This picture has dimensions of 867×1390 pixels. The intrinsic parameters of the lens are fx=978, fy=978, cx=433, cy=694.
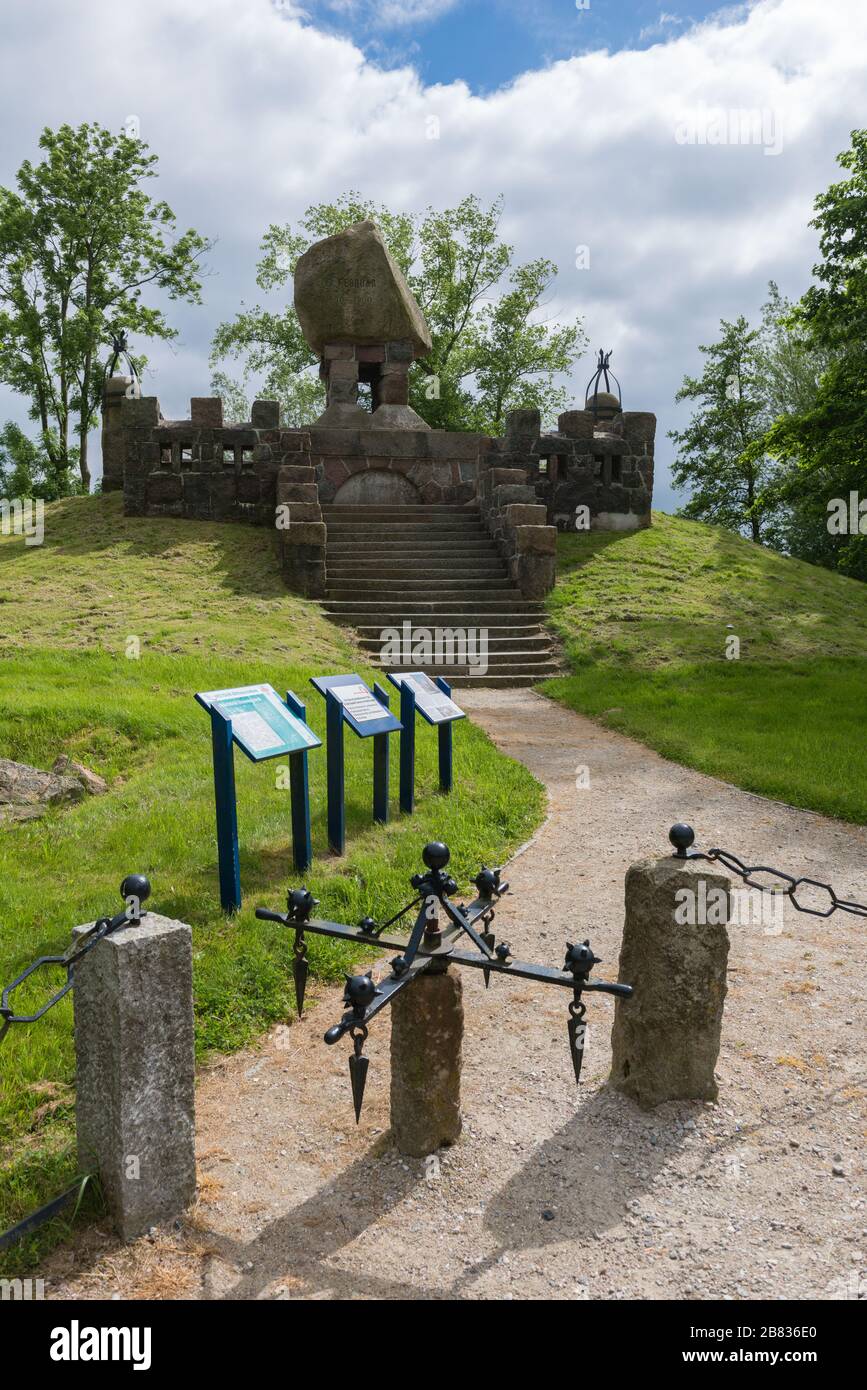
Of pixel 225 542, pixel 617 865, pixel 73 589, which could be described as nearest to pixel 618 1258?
pixel 617 865

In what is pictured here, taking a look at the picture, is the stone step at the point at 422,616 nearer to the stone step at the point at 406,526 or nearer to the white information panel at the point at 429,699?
the stone step at the point at 406,526

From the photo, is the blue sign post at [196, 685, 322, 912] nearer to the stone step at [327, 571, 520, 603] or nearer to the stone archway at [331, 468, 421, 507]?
the stone step at [327, 571, 520, 603]

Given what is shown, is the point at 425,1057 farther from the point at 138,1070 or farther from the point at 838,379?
the point at 838,379

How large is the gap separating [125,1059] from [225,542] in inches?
559

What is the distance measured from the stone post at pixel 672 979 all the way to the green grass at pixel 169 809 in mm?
1556

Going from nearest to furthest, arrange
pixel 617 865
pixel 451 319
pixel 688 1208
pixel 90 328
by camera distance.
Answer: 1. pixel 688 1208
2. pixel 617 865
3. pixel 90 328
4. pixel 451 319

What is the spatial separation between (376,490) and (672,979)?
15752 mm

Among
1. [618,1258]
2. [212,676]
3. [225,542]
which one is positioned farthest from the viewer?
[225,542]

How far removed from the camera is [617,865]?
20.2 feet

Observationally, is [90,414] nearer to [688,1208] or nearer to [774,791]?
[774,791]

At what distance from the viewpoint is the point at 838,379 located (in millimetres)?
12266

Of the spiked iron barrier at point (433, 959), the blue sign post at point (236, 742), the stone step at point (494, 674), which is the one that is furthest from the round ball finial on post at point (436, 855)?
the stone step at point (494, 674)

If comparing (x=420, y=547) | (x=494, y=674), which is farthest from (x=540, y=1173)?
(x=420, y=547)

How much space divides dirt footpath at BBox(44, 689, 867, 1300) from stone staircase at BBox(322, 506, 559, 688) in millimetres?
8497
